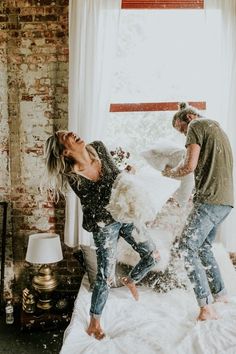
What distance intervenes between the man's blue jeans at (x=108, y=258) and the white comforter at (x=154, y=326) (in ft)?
0.56

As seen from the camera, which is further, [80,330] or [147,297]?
[147,297]

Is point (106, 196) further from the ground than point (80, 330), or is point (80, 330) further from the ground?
point (106, 196)

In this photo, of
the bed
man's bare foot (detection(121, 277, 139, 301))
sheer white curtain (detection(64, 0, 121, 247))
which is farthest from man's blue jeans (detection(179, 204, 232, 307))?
sheer white curtain (detection(64, 0, 121, 247))

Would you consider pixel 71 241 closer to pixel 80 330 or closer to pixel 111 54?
pixel 80 330

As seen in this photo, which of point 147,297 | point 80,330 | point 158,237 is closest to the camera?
point 80,330

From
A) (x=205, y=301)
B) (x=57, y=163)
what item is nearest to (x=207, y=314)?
(x=205, y=301)

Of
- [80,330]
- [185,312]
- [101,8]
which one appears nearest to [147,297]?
[185,312]

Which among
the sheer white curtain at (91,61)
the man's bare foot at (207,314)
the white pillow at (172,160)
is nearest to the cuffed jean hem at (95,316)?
the man's bare foot at (207,314)

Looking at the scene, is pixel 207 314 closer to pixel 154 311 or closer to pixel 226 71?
pixel 154 311

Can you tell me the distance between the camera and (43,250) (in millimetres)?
3832

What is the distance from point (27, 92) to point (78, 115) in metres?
0.61

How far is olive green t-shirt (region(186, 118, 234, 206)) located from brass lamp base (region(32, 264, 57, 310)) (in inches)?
66.6

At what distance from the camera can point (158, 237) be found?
3.63m

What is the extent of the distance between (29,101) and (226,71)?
189cm
